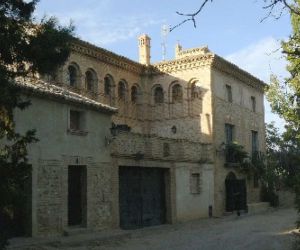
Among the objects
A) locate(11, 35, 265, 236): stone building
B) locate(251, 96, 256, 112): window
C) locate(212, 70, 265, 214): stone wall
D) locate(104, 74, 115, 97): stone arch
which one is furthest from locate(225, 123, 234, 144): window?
locate(104, 74, 115, 97): stone arch

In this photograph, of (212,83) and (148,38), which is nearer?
(212,83)

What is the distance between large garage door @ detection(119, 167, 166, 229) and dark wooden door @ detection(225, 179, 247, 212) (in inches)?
266

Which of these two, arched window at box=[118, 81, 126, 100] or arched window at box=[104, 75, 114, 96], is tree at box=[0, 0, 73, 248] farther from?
arched window at box=[118, 81, 126, 100]

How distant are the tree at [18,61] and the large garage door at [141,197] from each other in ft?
39.2

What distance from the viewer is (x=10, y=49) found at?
10.0 meters

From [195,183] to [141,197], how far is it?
16.5 feet

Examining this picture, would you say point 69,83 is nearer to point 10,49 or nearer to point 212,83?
point 212,83

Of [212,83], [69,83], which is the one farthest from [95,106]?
[212,83]

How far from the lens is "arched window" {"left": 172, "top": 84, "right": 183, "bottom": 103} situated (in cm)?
3121

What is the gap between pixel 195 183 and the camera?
27.4m

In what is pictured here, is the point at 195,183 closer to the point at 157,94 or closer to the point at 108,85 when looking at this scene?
the point at 157,94

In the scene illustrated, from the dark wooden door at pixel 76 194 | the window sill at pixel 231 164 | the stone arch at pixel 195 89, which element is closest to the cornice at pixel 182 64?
the stone arch at pixel 195 89

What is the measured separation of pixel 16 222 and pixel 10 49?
8.22m

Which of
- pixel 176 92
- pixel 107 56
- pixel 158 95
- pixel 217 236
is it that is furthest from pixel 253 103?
pixel 217 236
